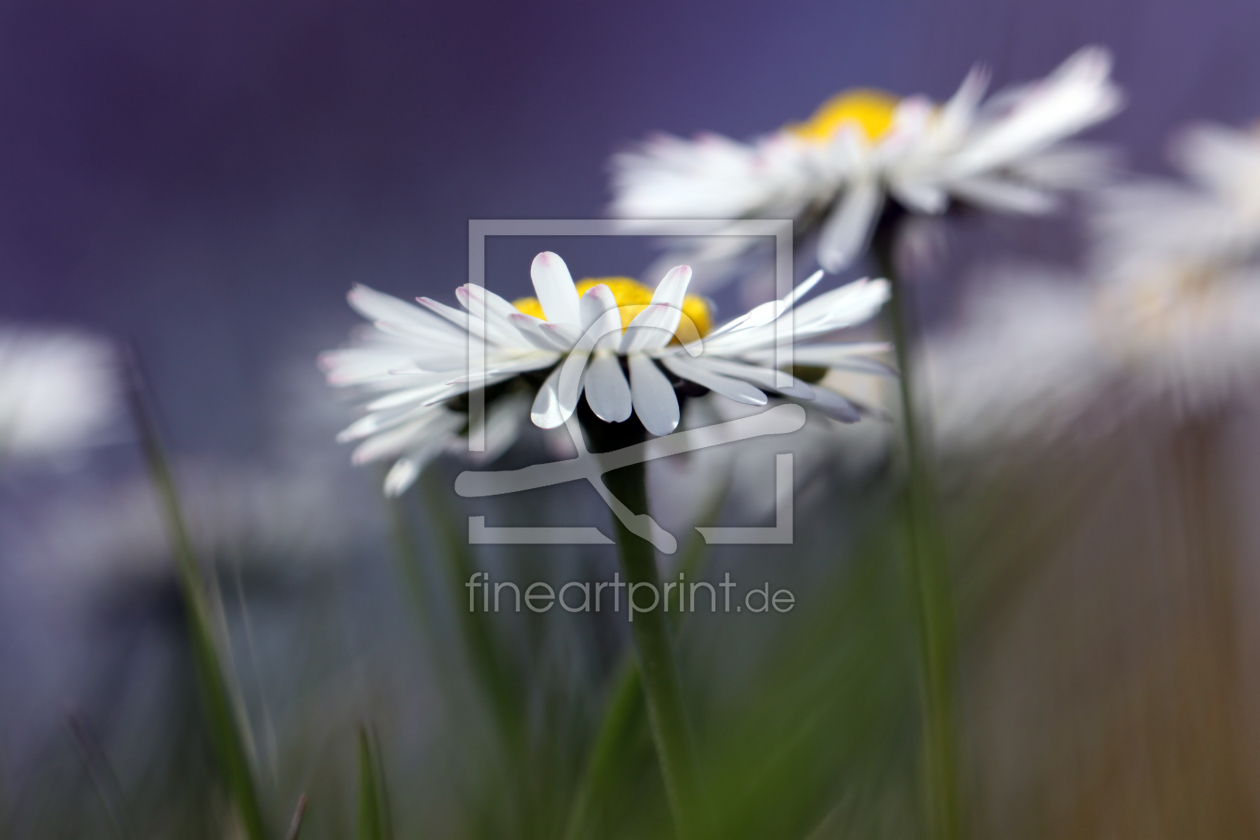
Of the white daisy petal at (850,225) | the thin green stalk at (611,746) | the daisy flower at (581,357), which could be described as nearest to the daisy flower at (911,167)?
the white daisy petal at (850,225)

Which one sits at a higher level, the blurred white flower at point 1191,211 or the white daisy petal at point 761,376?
the blurred white flower at point 1191,211

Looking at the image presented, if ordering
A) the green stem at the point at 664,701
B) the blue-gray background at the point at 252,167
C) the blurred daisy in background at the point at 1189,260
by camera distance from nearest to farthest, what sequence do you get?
the green stem at the point at 664,701, the blurred daisy in background at the point at 1189,260, the blue-gray background at the point at 252,167

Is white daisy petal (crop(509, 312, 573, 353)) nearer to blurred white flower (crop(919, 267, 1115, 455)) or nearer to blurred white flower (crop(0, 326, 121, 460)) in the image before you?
blurred white flower (crop(919, 267, 1115, 455))

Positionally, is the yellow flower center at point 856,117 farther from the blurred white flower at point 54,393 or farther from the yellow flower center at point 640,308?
the blurred white flower at point 54,393
